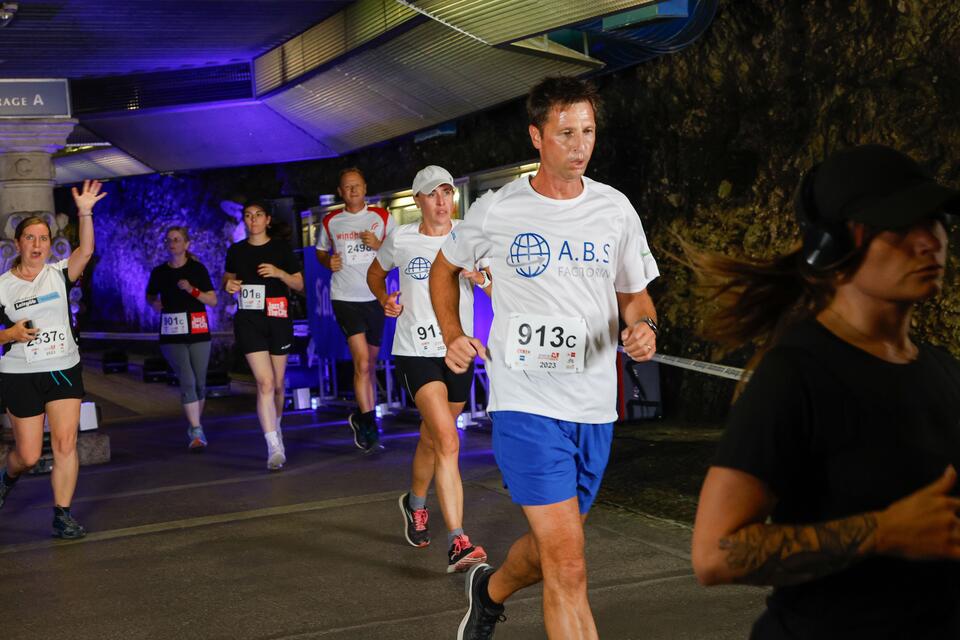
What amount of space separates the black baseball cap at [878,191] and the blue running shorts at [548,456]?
2015 mm

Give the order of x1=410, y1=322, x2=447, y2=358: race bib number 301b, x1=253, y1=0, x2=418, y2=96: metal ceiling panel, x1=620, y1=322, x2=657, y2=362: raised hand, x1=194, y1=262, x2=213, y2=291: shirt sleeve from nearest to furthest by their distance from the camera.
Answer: x1=620, y1=322, x2=657, y2=362: raised hand
x1=410, y1=322, x2=447, y2=358: race bib number 301b
x1=194, y1=262, x2=213, y2=291: shirt sleeve
x1=253, y1=0, x2=418, y2=96: metal ceiling panel

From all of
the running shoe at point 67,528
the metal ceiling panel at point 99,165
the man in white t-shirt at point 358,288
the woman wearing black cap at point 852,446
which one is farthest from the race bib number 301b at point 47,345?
the metal ceiling panel at point 99,165

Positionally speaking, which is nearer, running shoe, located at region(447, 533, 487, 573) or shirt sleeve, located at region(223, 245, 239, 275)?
running shoe, located at region(447, 533, 487, 573)

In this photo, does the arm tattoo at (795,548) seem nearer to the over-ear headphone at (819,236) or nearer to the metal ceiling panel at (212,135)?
the over-ear headphone at (819,236)

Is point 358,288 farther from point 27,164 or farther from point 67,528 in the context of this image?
point 27,164

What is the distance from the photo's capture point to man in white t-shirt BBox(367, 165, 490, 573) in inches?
224

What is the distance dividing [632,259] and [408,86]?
31.8 feet

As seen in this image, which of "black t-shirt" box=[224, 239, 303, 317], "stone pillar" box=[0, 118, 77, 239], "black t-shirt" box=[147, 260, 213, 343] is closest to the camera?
"black t-shirt" box=[224, 239, 303, 317]

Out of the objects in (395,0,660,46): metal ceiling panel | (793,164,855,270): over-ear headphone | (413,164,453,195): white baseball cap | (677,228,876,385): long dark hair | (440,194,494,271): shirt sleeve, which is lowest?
(677,228,876,385): long dark hair

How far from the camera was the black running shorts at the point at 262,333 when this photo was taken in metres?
9.13

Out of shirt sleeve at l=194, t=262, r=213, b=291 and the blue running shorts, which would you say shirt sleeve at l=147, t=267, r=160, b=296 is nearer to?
shirt sleeve at l=194, t=262, r=213, b=291

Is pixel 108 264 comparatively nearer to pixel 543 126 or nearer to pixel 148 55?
pixel 148 55

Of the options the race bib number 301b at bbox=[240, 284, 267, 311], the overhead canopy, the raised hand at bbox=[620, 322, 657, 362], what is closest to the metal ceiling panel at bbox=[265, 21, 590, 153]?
the overhead canopy

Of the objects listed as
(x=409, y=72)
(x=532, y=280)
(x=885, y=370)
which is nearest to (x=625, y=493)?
(x=532, y=280)
